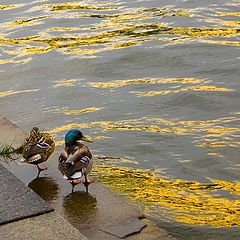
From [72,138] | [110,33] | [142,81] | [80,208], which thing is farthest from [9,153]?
[110,33]

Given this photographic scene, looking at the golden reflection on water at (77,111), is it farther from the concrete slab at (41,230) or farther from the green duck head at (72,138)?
the concrete slab at (41,230)

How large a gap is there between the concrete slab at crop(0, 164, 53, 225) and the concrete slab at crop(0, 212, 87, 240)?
0.08m

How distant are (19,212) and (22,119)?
15.7ft

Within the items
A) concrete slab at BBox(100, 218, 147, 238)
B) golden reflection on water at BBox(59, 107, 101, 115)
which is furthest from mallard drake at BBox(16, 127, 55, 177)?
golden reflection on water at BBox(59, 107, 101, 115)

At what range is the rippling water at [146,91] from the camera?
26.4ft

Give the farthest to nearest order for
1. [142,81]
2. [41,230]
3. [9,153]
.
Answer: [142,81] → [9,153] → [41,230]

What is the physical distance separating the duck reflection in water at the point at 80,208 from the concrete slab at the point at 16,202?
17.5 inches

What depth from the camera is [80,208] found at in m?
6.98

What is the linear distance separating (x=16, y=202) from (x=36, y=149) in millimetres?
1438

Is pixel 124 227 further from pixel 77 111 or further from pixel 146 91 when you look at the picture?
pixel 146 91

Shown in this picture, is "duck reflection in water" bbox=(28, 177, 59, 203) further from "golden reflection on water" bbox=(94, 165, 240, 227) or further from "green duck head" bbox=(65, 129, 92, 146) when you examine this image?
"golden reflection on water" bbox=(94, 165, 240, 227)

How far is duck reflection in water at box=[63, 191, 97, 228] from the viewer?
6641 mm

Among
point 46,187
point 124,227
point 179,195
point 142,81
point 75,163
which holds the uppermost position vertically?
point 75,163

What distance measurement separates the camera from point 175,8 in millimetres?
17094
